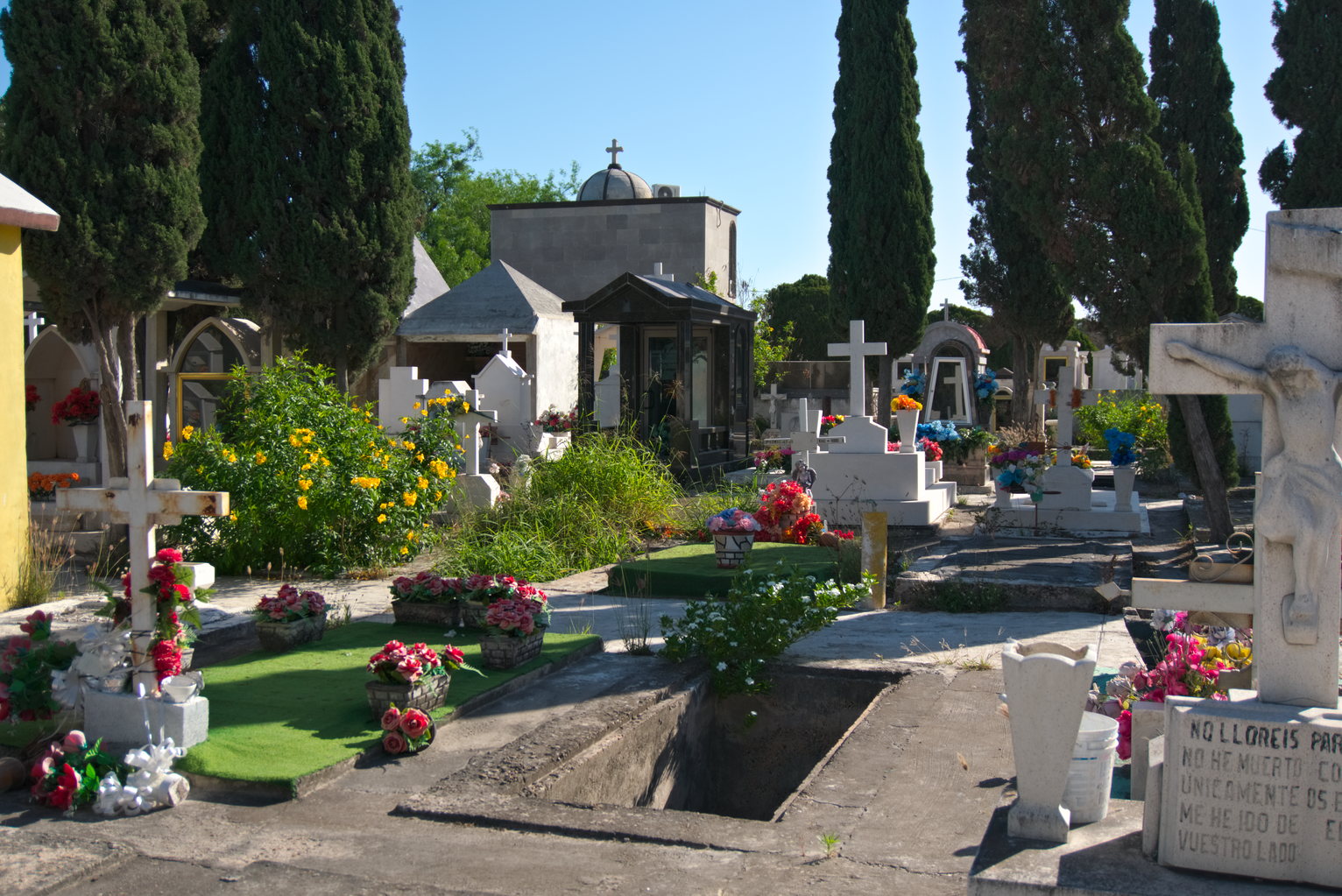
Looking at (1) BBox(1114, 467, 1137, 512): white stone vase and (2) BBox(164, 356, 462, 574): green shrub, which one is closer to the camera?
(2) BBox(164, 356, 462, 574): green shrub

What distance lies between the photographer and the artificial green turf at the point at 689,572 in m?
9.71

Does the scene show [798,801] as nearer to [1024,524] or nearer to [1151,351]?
[1151,351]

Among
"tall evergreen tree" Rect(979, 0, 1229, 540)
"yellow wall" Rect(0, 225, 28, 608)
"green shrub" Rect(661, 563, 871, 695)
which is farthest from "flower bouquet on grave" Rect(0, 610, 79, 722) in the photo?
"tall evergreen tree" Rect(979, 0, 1229, 540)

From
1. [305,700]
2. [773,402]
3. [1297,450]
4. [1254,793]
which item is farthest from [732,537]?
[773,402]

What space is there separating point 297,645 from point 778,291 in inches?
1375

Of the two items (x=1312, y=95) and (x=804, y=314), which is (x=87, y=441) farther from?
(x=804, y=314)

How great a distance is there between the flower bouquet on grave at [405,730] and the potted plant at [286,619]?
209cm

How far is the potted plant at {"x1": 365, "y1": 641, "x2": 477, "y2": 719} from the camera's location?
18.5ft

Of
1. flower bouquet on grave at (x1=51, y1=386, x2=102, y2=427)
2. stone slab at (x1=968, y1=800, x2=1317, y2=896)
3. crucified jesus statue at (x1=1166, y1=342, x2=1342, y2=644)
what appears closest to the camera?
stone slab at (x1=968, y1=800, x2=1317, y2=896)

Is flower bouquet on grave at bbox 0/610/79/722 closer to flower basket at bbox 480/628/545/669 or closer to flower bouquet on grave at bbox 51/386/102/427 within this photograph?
flower basket at bbox 480/628/545/669

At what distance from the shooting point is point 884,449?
14102mm

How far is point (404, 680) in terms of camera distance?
5645 mm

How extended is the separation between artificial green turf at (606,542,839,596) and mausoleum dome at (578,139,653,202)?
73.9 ft

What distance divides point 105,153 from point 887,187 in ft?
45.1
